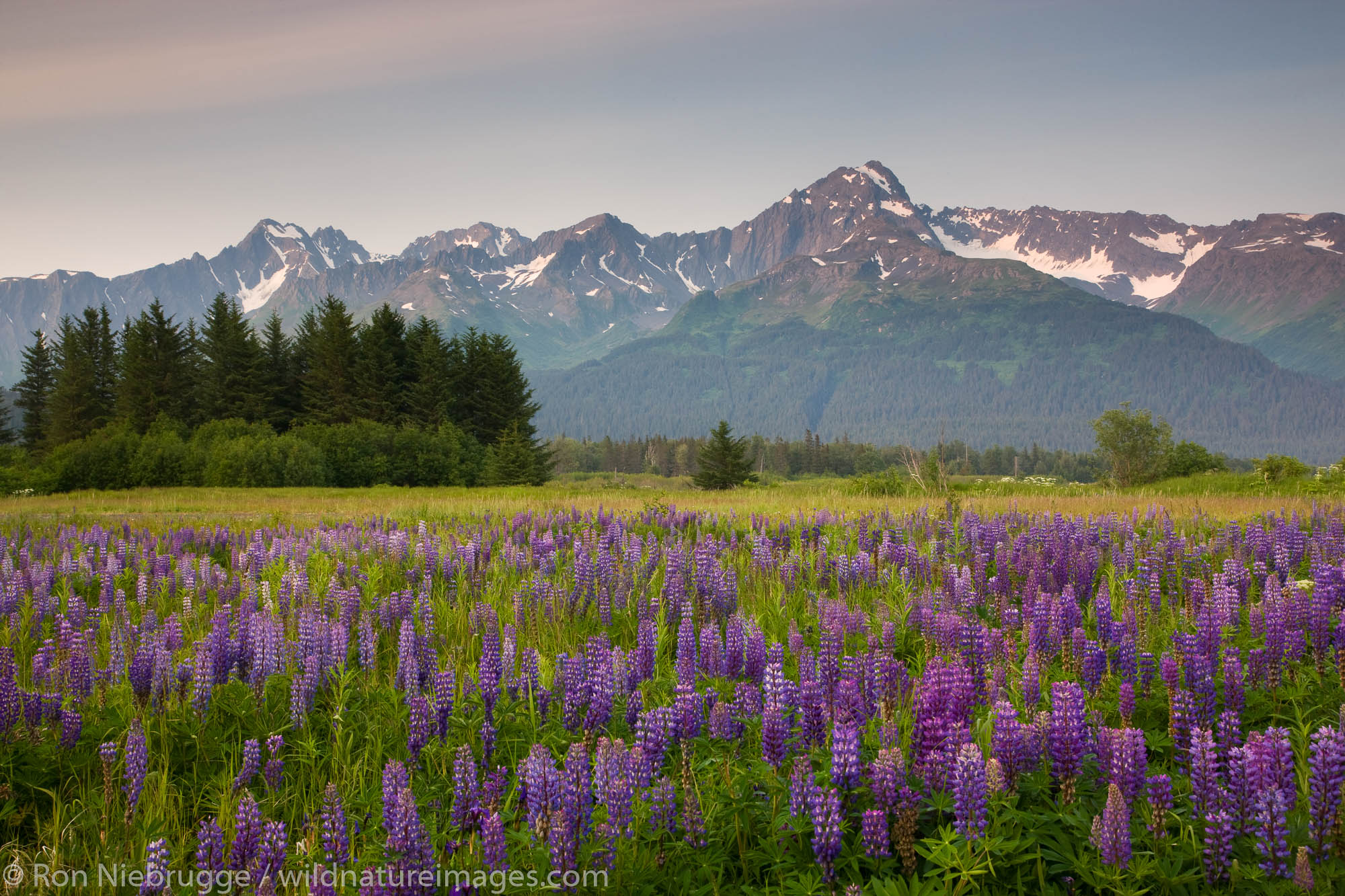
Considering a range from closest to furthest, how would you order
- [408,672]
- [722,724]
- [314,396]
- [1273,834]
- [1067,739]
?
[1273,834] < [1067,739] < [722,724] < [408,672] < [314,396]

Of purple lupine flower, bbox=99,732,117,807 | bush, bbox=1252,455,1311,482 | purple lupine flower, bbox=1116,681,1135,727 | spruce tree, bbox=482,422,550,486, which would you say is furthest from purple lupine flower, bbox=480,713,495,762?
spruce tree, bbox=482,422,550,486

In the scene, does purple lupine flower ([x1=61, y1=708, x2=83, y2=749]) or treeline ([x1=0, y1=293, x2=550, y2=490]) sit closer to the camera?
purple lupine flower ([x1=61, y1=708, x2=83, y2=749])

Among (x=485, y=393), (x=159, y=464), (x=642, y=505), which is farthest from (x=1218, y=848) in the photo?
(x=485, y=393)

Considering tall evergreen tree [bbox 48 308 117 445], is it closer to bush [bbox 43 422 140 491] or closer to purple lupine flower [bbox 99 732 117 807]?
bush [bbox 43 422 140 491]

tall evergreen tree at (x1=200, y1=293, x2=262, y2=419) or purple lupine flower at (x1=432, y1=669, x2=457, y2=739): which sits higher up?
tall evergreen tree at (x1=200, y1=293, x2=262, y2=419)

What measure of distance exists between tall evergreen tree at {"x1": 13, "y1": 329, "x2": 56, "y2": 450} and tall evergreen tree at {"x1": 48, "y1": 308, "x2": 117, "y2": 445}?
5.28 m

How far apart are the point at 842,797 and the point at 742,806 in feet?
1.45

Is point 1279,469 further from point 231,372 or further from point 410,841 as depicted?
point 231,372

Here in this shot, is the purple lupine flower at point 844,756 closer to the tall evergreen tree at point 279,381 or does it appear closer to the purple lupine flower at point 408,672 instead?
the purple lupine flower at point 408,672

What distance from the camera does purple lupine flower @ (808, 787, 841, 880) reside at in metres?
2.91

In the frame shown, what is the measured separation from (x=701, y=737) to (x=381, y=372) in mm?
67528

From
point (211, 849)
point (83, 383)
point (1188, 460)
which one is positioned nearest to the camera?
point (211, 849)

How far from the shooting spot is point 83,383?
7300 cm

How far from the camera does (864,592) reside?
8438 millimetres
